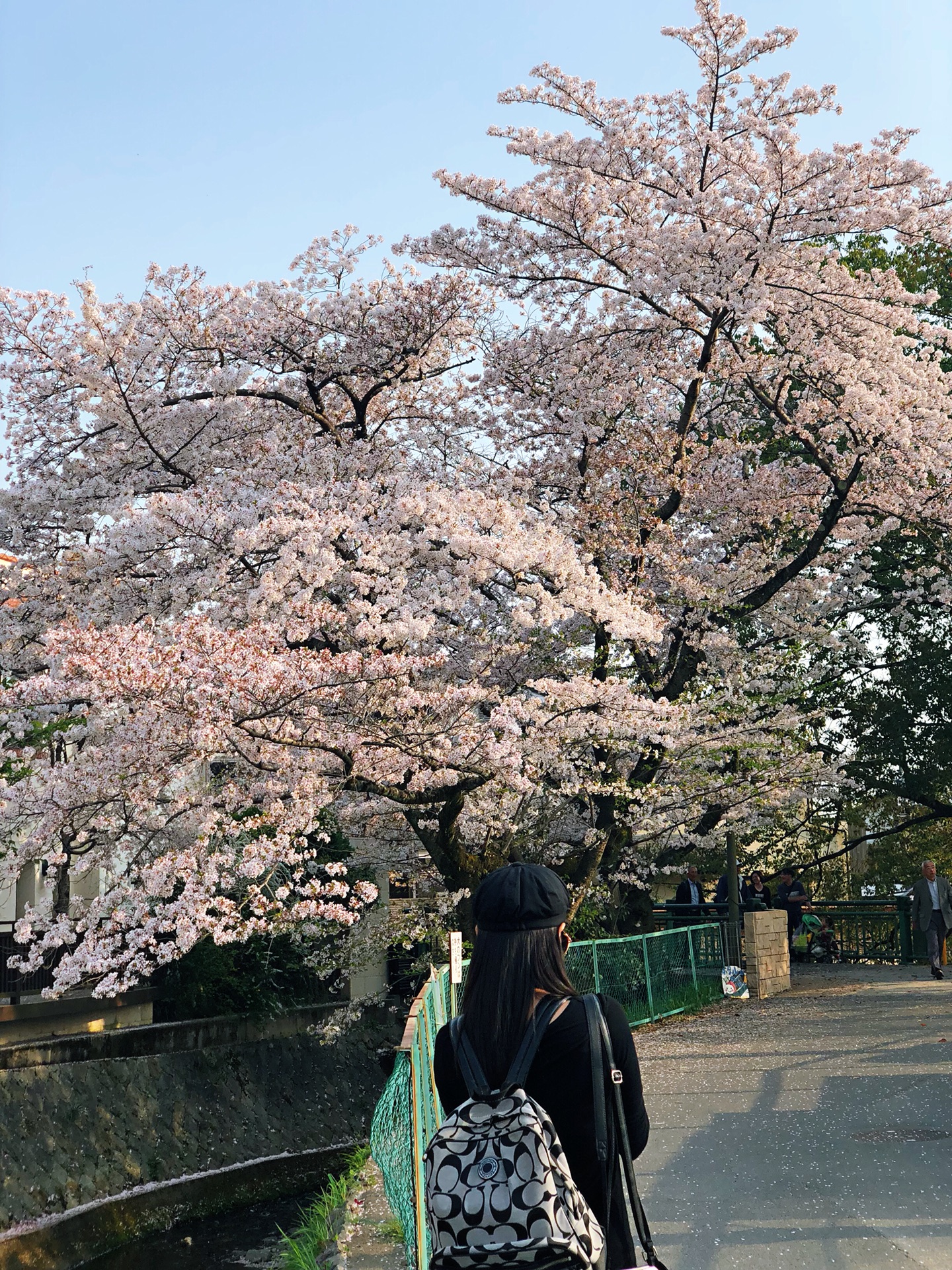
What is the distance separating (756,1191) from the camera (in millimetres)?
7121

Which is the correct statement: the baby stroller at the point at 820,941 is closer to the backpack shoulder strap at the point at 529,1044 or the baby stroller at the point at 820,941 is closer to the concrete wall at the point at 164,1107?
the concrete wall at the point at 164,1107

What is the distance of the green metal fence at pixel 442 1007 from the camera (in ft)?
17.1

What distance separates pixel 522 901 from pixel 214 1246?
13.0m

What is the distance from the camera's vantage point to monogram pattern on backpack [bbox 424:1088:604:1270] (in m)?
2.57

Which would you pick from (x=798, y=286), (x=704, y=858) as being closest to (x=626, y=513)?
(x=798, y=286)

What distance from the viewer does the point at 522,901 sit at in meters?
2.79

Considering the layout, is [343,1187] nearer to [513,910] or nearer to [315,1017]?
[513,910]

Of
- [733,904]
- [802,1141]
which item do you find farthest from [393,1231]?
[733,904]

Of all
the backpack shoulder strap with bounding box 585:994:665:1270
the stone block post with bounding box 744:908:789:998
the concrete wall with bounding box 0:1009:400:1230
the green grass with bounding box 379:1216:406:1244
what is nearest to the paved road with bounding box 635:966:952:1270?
the green grass with bounding box 379:1216:406:1244

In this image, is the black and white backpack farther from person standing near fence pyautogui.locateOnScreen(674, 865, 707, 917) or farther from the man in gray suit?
person standing near fence pyautogui.locateOnScreen(674, 865, 707, 917)

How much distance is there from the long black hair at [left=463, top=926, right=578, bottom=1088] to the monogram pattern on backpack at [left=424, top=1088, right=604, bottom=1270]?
11cm

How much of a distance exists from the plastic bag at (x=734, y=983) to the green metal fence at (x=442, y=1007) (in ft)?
1.01

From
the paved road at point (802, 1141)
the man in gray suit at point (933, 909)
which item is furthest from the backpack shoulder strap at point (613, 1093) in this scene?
the man in gray suit at point (933, 909)

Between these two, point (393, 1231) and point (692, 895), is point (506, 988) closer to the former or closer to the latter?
point (393, 1231)
